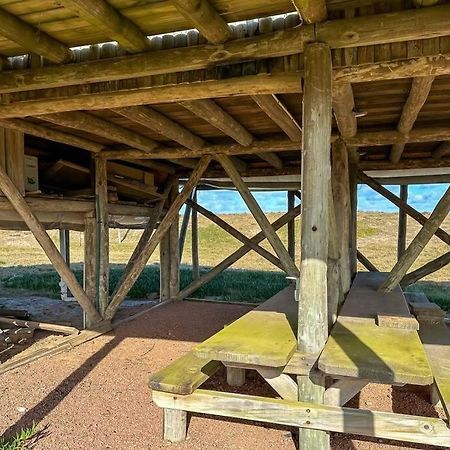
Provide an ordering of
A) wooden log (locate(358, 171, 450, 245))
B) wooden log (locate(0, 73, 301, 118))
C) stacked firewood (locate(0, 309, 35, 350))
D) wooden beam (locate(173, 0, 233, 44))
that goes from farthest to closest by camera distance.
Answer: wooden log (locate(358, 171, 450, 245)) → stacked firewood (locate(0, 309, 35, 350)) → wooden log (locate(0, 73, 301, 118)) → wooden beam (locate(173, 0, 233, 44))

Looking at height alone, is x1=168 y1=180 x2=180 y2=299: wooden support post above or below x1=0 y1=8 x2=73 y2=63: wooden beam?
below

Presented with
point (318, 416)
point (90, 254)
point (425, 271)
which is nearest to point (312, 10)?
point (318, 416)

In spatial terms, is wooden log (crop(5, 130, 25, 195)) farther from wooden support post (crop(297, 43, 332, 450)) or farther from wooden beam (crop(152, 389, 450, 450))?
wooden support post (crop(297, 43, 332, 450))

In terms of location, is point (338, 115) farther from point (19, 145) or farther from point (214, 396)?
point (19, 145)

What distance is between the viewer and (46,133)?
5.02 m

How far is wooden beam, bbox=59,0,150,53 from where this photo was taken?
92.2 inches

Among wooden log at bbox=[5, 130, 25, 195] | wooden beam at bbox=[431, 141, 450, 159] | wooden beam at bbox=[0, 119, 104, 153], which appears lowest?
wooden log at bbox=[5, 130, 25, 195]

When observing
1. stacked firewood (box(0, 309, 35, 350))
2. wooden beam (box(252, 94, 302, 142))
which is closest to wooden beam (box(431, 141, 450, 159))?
wooden beam (box(252, 94, 302, 142))

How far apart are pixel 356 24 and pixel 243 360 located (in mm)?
2181

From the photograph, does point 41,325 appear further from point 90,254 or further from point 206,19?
point 206,19

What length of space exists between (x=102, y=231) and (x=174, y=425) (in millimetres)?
3778

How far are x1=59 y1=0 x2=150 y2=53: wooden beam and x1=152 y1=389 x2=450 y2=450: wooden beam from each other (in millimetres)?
2409

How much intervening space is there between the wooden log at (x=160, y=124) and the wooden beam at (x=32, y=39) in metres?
0.97

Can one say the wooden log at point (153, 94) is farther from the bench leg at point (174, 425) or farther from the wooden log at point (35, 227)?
the bench leg at point (174, 425)
